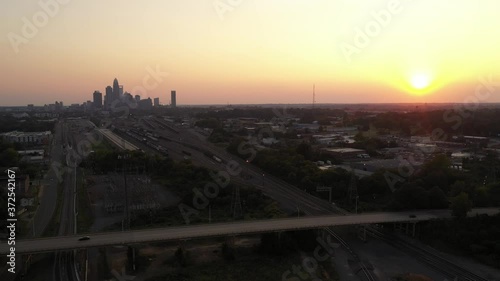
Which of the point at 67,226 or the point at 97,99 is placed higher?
the point at 97,99

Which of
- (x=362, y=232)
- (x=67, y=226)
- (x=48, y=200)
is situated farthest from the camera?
(x=48, y=200)

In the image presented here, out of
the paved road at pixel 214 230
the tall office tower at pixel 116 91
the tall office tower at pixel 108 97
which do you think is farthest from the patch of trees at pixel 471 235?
the tall office tower at pixel 108 97

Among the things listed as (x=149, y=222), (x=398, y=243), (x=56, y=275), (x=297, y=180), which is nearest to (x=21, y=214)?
(x=149, y=222)

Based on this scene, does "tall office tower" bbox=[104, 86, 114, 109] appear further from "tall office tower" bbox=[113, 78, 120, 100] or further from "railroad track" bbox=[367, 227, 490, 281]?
"railroad track" bbox=[367, 227, 490, 281]

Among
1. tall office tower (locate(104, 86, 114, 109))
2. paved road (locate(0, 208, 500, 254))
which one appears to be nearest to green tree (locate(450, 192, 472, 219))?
paved road (locate(0, 208, 500, 254))

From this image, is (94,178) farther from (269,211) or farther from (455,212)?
(455,212)

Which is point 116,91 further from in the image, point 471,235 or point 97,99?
point 471,235

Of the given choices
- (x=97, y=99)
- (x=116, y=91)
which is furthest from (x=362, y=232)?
(x=97, y=99)

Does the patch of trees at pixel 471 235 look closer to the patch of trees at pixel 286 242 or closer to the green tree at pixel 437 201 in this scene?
the green tree at pixel 437 201
